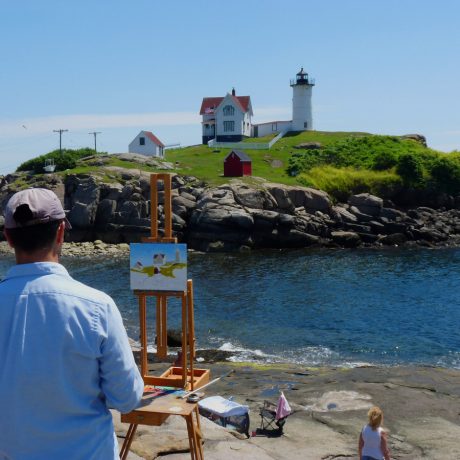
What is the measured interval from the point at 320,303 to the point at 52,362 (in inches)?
1445

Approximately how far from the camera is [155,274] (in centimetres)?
1053

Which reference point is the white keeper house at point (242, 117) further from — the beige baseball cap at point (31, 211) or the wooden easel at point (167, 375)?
the beige baseball cap at point (31, 211)

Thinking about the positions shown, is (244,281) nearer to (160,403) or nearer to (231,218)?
(231,218)

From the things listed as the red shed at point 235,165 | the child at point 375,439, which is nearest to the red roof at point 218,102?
the red shed at point 235,165

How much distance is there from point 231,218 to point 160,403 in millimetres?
54235

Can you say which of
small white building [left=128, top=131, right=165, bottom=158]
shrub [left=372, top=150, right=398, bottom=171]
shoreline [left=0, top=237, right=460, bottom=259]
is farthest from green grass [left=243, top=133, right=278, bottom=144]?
shoreline [left=0, top=237, right=460, bottom=259]

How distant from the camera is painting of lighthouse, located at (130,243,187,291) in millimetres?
10438

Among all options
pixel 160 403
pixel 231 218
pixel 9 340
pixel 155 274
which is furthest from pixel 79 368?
pixel 231 218

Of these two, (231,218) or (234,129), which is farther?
(234,129)

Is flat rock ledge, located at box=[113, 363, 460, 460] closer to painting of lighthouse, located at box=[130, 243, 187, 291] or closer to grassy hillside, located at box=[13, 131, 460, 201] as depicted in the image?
painting of lighthouse, located at box=[130, 243, 187, 291]

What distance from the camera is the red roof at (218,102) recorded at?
357 feet

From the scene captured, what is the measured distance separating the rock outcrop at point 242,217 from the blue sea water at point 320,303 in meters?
3.44

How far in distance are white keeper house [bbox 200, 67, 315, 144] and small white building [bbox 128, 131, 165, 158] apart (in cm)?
1594

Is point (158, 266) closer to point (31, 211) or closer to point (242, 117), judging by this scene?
point (31, 211)
